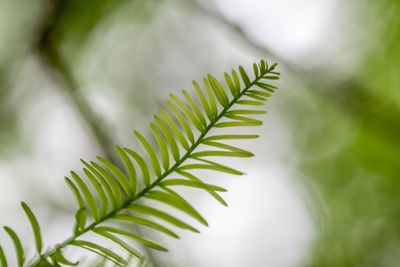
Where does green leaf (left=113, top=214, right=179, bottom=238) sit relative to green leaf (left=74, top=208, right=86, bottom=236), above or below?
above

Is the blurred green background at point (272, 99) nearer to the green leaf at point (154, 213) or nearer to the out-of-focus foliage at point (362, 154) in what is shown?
the out-of-focus foliage at point (362, 154)

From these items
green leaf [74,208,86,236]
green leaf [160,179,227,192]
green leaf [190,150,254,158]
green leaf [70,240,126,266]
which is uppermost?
green leaf [190,150,254,158]

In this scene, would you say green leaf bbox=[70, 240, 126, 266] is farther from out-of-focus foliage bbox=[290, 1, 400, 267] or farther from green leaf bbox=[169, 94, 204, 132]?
out-of-focus foliage bbox=[290, 1, 400, 267]

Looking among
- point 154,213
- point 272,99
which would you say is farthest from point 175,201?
point 272,99

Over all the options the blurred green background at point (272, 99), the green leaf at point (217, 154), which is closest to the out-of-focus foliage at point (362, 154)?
the blurred green background at point (272, 99)

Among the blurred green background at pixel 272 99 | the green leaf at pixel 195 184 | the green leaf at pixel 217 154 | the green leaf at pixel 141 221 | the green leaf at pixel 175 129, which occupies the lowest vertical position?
the green leaf at pixel 141 221

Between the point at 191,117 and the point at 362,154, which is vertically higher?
the point at 362,154

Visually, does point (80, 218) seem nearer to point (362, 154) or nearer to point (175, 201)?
point (175, 201)

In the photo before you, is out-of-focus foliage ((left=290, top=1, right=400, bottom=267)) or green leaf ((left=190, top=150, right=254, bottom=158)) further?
out-of-focus foliage ((left=290, top=1, right=400, bottom=267))

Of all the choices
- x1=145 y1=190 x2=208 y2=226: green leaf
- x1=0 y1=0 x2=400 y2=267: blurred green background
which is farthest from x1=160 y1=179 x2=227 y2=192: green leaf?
x1=0 y1=0 x2=400 y2=267: blurred green background
